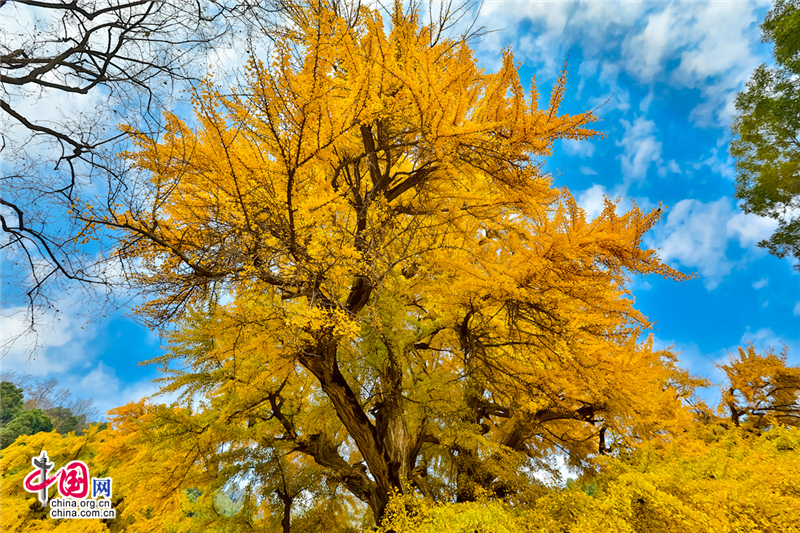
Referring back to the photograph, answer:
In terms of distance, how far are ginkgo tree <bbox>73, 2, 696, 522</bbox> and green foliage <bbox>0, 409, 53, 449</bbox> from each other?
18.1m

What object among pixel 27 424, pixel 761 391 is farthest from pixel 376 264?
pixel 27 424

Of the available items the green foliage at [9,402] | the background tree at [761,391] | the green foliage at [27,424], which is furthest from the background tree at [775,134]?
the green foliage at [9,402]

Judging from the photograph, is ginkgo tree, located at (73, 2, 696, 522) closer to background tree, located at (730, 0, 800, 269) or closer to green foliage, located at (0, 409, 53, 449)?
background tree, located at (730, 0, 800, 269)

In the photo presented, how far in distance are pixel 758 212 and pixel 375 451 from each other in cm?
1068

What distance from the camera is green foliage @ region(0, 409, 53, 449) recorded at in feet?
49.9

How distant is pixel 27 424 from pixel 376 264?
23.3 meters

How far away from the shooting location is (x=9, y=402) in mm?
18172

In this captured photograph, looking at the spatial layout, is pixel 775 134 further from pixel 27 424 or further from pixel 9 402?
pixel 9 402

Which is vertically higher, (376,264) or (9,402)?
(9,402)


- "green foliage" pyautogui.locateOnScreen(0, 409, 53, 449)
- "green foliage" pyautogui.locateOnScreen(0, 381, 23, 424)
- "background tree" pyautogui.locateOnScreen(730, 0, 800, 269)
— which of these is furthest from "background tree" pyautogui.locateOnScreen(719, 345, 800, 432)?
"green foliage" pyautogui.locateOnScreen(0, 381, 23, 424)

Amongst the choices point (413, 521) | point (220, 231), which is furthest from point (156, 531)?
point (220, 231)

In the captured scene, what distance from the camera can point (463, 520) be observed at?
2799 millimetres

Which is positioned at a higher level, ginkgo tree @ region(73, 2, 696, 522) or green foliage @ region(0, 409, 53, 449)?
green foliage @ region(0, 409, 53, 449)

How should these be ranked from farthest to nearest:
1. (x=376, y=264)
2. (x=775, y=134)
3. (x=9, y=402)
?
(x=9, y=402), (x=775, y=134), (x=376, y=264)
